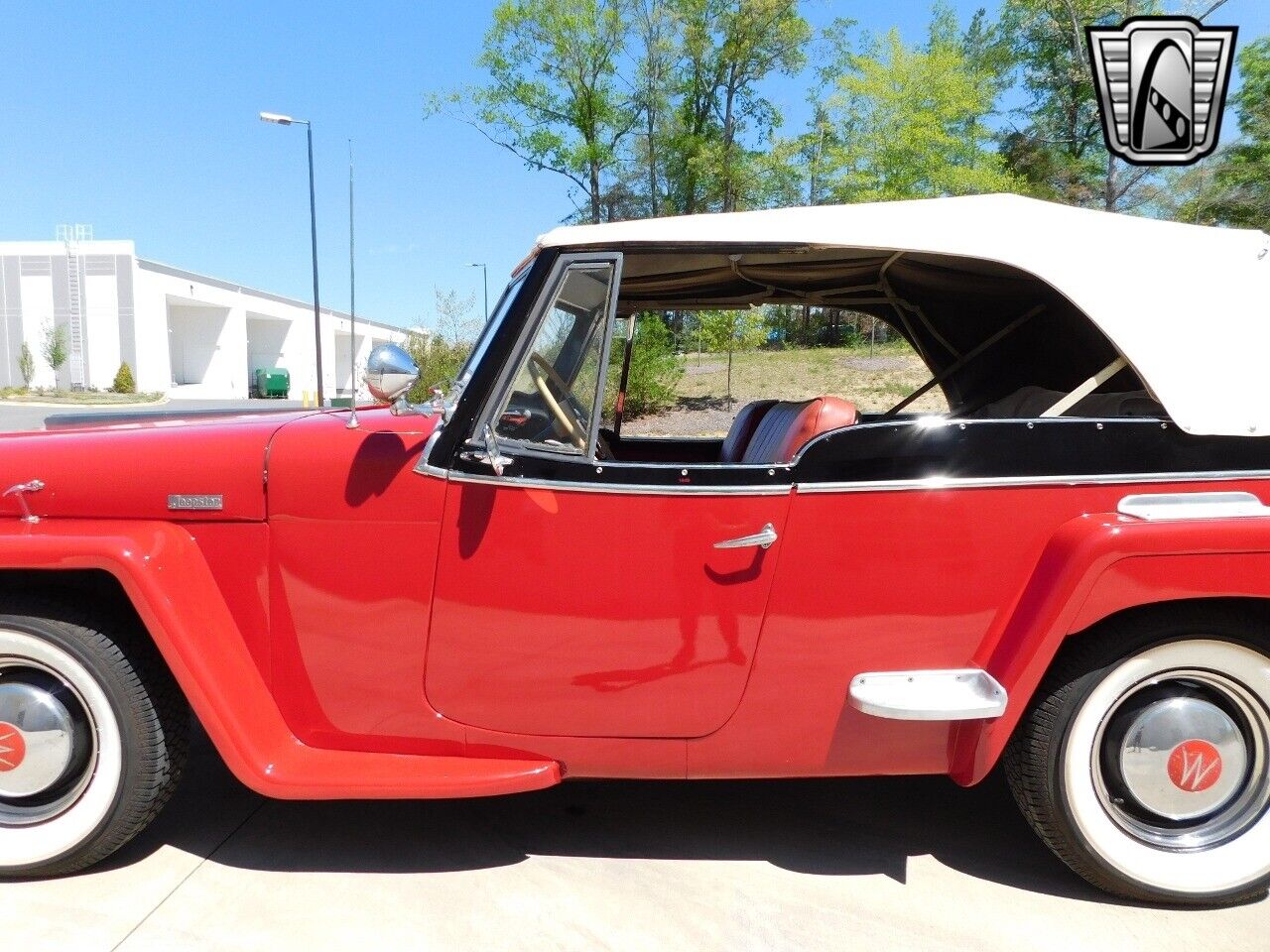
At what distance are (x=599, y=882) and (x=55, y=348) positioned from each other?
45.3m

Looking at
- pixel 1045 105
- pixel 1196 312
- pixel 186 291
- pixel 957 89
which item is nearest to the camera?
pixel 1196 312

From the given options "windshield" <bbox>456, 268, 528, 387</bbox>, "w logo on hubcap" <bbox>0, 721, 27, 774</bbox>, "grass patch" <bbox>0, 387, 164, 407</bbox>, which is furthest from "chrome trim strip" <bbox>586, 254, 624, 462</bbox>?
"grass patch" <bbox>0, 387, 164, 407</bbox>

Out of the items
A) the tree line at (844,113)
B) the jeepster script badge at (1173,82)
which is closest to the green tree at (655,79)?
the tree line at (844,113)

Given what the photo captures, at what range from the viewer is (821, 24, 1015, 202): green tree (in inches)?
746

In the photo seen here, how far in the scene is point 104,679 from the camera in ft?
7.19

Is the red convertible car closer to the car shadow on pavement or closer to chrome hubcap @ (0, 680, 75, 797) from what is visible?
chrome hubcap @ (0, 680, 75, 797)

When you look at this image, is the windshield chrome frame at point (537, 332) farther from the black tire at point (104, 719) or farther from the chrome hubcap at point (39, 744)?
the chrome hubcap at point (39, 744)

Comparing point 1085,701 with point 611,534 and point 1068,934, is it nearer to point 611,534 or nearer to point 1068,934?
point 1068,934

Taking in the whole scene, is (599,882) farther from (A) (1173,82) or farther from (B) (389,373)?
(A) (1173,82)

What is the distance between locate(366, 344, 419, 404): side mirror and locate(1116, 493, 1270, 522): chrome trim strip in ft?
5.99

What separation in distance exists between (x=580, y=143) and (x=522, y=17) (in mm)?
3811

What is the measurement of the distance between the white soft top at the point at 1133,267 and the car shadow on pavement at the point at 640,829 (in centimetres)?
139

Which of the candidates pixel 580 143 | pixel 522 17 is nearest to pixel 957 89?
pixel 580 143

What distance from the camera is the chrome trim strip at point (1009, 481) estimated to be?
6.86 ft
